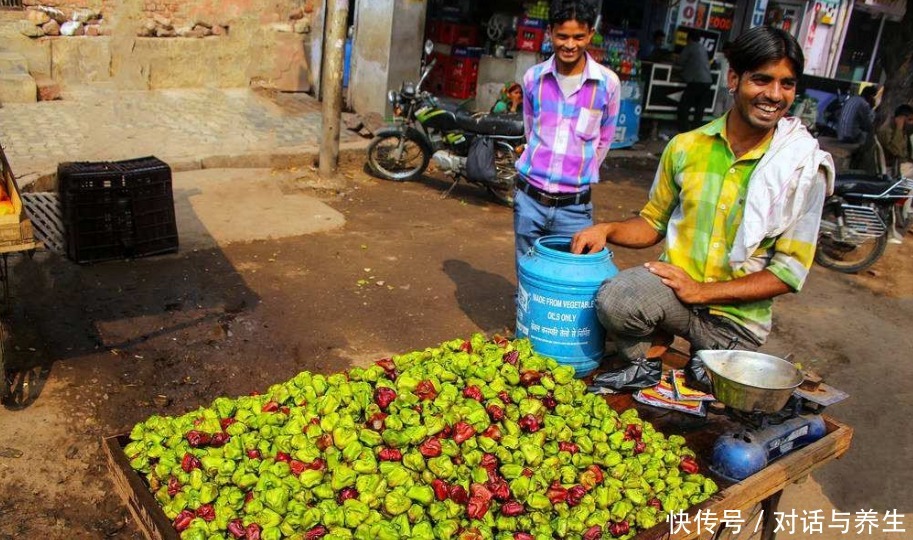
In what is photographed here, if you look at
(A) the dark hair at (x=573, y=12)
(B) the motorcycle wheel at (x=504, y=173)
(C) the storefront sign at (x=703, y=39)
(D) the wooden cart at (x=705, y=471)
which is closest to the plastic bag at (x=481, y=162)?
(B) the motorcycle wheel at (x=504, y=173)

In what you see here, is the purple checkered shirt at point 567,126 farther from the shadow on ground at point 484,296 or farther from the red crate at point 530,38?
the red crate at point 530,38

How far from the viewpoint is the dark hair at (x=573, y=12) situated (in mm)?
3834

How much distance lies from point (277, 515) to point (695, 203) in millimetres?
2151

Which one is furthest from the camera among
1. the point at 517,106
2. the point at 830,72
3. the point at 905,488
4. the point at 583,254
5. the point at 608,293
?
the point at 830,72

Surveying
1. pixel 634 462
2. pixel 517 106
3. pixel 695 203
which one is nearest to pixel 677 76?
pixel 517 106

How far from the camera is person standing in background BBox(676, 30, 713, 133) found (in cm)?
1345

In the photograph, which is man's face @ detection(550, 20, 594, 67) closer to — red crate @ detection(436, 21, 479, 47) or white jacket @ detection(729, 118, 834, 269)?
white jacket @ detection(729, 118, 834, 269)

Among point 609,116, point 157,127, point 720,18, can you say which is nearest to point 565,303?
point 609,116

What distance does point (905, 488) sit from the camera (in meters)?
4.02

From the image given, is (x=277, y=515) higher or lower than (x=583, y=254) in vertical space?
lower

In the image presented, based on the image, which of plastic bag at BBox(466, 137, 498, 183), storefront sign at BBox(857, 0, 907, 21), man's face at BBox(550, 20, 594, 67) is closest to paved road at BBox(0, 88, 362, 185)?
plastic bag at BBox(466, 137, 498, 183)

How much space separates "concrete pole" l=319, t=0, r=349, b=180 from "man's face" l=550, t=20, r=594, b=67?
14.5 feet

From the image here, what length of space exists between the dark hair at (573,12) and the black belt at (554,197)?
36.0 inches

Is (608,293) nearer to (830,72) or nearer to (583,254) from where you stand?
(583,254)
